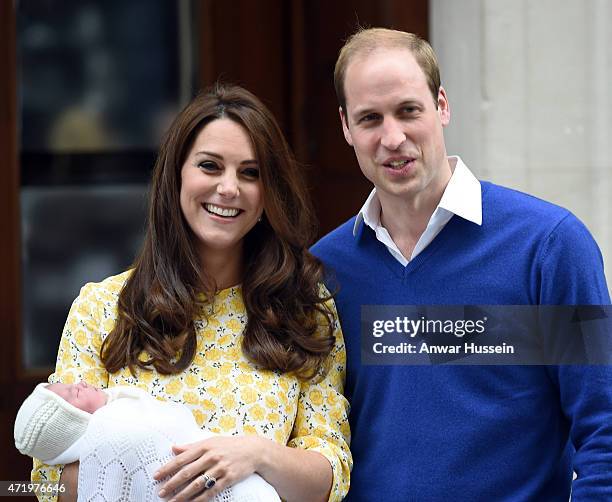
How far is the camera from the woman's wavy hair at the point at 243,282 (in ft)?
9.49

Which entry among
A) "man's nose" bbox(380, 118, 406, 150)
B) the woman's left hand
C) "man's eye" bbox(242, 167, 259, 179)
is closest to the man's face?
"man's nose" bbox(380, 118, 406, 150)

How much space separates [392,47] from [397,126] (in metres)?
0.21

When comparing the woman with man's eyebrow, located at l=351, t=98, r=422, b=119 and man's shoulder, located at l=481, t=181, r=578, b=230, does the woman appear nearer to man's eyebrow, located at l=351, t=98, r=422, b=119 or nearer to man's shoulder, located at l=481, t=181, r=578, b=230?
man's eyebrow, located at l=351, t=98, r=422, b=119

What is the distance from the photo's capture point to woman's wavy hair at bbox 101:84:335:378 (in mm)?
2893

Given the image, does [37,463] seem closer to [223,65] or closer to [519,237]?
[519,237]

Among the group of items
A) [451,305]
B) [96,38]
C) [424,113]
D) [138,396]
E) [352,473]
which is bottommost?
[352,473]

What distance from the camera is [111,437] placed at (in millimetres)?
2629

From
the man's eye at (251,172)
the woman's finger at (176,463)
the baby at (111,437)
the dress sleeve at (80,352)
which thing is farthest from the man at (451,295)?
the dress sleeve at (80,352)

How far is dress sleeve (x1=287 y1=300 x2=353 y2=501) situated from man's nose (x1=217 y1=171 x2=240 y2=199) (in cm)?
39

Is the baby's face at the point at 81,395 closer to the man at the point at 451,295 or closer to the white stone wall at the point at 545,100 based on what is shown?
the man at the point at 451,295

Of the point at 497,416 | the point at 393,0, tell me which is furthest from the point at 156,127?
the point at 497,416

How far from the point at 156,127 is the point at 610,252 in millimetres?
1659

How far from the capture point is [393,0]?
4188mm

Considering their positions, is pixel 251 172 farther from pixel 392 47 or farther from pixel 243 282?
pixel 392 47
